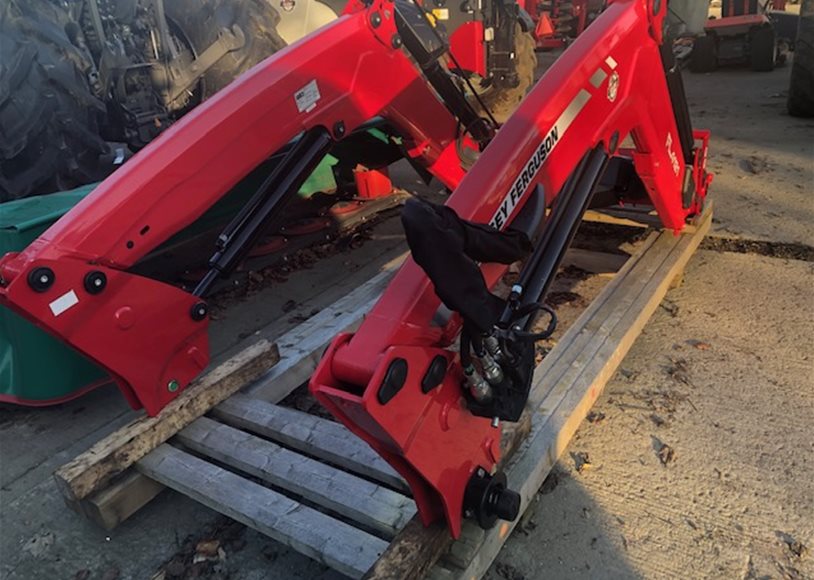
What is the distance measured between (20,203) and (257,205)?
1112mm

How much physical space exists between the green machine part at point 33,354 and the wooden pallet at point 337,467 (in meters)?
0.63

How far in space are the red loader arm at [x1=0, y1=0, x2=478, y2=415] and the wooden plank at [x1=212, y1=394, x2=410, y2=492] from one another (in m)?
0.24

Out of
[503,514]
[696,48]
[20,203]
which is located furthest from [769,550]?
[696,48]

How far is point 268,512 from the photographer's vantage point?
2.07 m

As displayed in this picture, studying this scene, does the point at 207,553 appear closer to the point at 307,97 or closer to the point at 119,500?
the point at 119,500

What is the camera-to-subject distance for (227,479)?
88.6 inches

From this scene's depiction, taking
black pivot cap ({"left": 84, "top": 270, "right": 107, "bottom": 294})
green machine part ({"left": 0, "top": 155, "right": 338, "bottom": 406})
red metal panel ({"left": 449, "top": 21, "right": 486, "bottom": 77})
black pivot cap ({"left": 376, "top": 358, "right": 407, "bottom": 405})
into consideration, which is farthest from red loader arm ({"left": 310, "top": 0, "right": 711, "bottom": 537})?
red metal panel ({"left": 449, "top": 21, "right": 486, "bottom": 77})

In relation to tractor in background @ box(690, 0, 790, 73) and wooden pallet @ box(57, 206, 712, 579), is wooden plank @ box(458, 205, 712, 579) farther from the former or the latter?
tractor in background @ box(690, 0, 790, 73)

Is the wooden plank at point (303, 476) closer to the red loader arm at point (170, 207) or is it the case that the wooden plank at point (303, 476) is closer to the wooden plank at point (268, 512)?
the wooden plank at point (268, 512)

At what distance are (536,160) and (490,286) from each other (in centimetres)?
41

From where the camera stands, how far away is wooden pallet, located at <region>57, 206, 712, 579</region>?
1850 mm

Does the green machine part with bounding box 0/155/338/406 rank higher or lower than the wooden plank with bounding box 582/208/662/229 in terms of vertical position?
higher

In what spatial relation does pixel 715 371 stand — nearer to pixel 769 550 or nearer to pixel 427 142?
pixel 769 550

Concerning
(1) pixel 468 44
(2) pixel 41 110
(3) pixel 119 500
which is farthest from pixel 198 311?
(1) pixel 468 44
